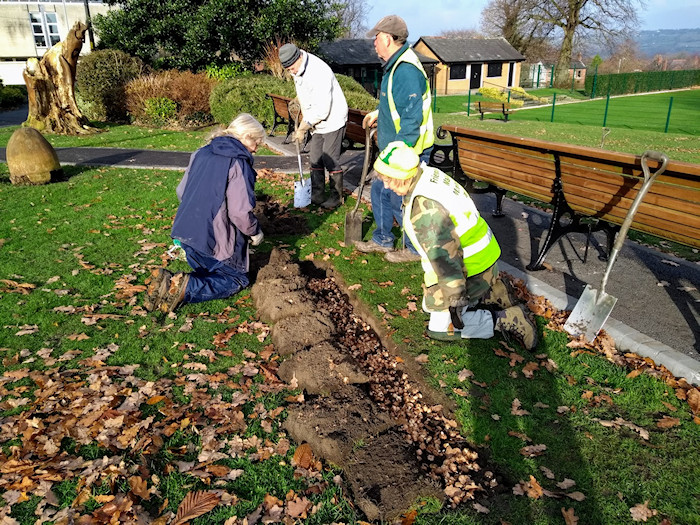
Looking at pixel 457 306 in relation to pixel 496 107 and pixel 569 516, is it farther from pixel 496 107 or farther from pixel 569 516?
pixel 496 107

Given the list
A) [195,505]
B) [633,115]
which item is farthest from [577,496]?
[633,115]

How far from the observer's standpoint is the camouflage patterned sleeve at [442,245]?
333 centimetres

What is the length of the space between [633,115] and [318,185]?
24986 millimetres

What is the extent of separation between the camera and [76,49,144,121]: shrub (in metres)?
18.4

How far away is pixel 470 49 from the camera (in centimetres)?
5041

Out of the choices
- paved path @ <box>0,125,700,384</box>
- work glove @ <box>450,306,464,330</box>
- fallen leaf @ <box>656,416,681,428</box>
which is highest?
work glove @ <box>450,306,464,330</box>

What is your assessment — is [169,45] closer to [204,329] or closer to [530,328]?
[204,329]

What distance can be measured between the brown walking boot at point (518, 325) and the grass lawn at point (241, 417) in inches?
4.5

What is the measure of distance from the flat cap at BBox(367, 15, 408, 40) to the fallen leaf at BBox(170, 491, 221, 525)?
4.24 metres

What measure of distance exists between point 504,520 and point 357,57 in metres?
40.6

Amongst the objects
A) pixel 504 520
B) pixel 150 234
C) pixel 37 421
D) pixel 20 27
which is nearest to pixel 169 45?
pixel 150 234

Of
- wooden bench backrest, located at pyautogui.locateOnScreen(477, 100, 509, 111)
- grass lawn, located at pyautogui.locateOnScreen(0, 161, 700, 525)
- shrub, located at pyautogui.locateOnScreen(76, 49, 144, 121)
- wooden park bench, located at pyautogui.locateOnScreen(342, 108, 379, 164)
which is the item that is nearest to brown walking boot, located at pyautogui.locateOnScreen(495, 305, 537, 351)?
grass lawn, located at pyautogui.locateOnScreen(0, 161, 700, 525)

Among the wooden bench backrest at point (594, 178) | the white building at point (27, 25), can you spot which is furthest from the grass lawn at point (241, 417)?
the white building at point (27, 25)

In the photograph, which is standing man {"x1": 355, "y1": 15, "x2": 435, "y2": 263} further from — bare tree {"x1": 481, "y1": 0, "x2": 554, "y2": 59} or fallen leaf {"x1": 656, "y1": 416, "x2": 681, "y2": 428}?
bare tree {"x1": 481, "y1": 0, "x2": 554, "y2": 59}
